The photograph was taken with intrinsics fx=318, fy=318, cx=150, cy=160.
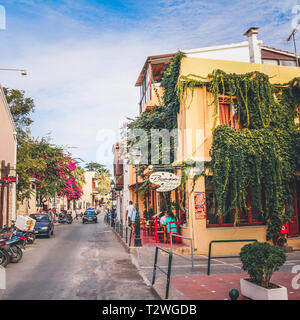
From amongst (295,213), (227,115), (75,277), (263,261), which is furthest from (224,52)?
(263,261)

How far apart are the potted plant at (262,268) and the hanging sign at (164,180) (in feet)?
17.3

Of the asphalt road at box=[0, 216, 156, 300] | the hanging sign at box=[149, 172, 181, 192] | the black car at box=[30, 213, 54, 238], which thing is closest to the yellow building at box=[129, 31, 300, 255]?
the hanging sign at box=[149, 172, 181, 192]

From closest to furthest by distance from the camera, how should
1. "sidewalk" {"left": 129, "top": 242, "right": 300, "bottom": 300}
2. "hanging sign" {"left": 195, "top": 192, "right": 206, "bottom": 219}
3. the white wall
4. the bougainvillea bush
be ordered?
"sidewalk" {"left": 129, "top": 242, "right": 300, "bottom": 300}
"hanging sign" {"left": 195, "top": 192, "right": 206, "bottom": 219}
the white wall
the bougainvillea bush

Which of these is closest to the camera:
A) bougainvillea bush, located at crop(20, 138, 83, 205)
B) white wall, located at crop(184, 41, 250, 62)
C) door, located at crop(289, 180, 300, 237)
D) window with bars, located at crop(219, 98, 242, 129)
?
window with bars, located at crop(219, 98, 242, 129)

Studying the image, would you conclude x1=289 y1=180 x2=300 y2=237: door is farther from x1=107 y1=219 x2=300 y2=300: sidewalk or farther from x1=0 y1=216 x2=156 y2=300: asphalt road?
x1=0 y1=216 x2=156 y2=300: asphalt road

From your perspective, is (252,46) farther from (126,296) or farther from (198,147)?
(126,296)

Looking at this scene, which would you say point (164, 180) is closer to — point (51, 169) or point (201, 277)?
point (201, 277)

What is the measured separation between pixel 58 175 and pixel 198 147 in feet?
64.5

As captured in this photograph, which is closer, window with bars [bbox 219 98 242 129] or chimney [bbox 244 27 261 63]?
window with bars [bbox 219 98 242 129]

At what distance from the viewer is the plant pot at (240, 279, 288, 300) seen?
5.66 metres

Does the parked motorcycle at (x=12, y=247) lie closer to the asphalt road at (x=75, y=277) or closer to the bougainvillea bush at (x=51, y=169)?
the asphalt road at (x=75, y=277)

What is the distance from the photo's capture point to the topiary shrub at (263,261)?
5.75 meters

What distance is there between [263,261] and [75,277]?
5.15m

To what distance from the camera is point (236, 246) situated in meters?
12.0
